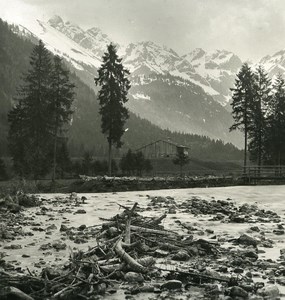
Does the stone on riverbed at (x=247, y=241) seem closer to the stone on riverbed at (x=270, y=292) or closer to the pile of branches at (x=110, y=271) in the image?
the pile of branches at (x=110, y=271)

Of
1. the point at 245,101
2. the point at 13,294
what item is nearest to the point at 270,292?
the point at 13,294

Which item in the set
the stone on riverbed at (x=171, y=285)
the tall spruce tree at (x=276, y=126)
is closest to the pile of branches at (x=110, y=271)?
the stone on riverbed at (x=171, y=285)

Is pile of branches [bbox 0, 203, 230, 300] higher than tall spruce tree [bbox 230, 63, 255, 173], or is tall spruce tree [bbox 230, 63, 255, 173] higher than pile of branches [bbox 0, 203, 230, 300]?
tall spruce tree [bbox 230, 63, 255, 173]

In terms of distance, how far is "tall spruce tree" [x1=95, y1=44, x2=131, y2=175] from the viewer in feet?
144

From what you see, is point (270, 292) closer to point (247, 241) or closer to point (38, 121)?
point (247, 241)

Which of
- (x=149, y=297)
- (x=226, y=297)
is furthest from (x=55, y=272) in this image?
(x=226, y=297)

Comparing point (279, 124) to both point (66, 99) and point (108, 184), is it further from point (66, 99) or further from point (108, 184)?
point (108, 184)

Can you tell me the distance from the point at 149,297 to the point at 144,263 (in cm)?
138

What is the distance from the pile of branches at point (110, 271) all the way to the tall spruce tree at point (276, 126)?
44287 mm

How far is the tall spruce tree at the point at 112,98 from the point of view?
1729 inches

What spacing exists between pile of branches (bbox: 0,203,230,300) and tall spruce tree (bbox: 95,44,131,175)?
33.5m

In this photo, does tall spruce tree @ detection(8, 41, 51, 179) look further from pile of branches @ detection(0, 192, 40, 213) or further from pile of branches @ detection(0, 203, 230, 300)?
pile of branches @ detection(0, 203, 230, 300)

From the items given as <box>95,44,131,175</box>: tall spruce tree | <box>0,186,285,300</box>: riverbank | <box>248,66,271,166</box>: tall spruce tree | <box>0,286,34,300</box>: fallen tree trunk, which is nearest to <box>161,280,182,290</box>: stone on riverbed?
<box>0,186,285,300</box>: riverbank

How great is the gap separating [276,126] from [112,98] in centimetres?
2074
